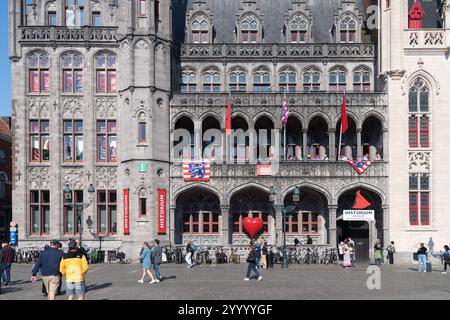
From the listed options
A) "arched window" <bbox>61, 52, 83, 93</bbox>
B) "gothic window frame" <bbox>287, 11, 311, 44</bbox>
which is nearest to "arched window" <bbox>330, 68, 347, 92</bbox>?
"gothic window frame" <bbox>287, 11, 311, 44</bbox>

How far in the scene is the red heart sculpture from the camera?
4091 centimetres

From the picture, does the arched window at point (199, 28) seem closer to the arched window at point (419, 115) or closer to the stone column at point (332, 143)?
the stone column at point (332, 143)

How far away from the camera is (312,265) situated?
36062mm

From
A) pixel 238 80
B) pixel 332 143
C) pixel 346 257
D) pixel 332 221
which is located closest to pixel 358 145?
pixel 332 143

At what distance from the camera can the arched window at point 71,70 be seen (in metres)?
41.0

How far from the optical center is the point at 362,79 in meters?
43.5

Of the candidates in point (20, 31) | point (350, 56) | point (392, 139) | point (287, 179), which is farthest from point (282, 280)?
point (20, 31)

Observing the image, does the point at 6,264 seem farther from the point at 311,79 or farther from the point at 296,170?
the point at 311,79

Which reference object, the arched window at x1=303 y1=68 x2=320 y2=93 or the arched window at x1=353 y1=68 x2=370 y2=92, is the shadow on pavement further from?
the arched window at x1=353 y1=68 x2=370 y2=92

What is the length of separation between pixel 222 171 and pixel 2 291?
19.3m

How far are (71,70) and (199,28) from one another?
29.9 feet

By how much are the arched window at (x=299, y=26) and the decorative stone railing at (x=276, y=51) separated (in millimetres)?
1110
